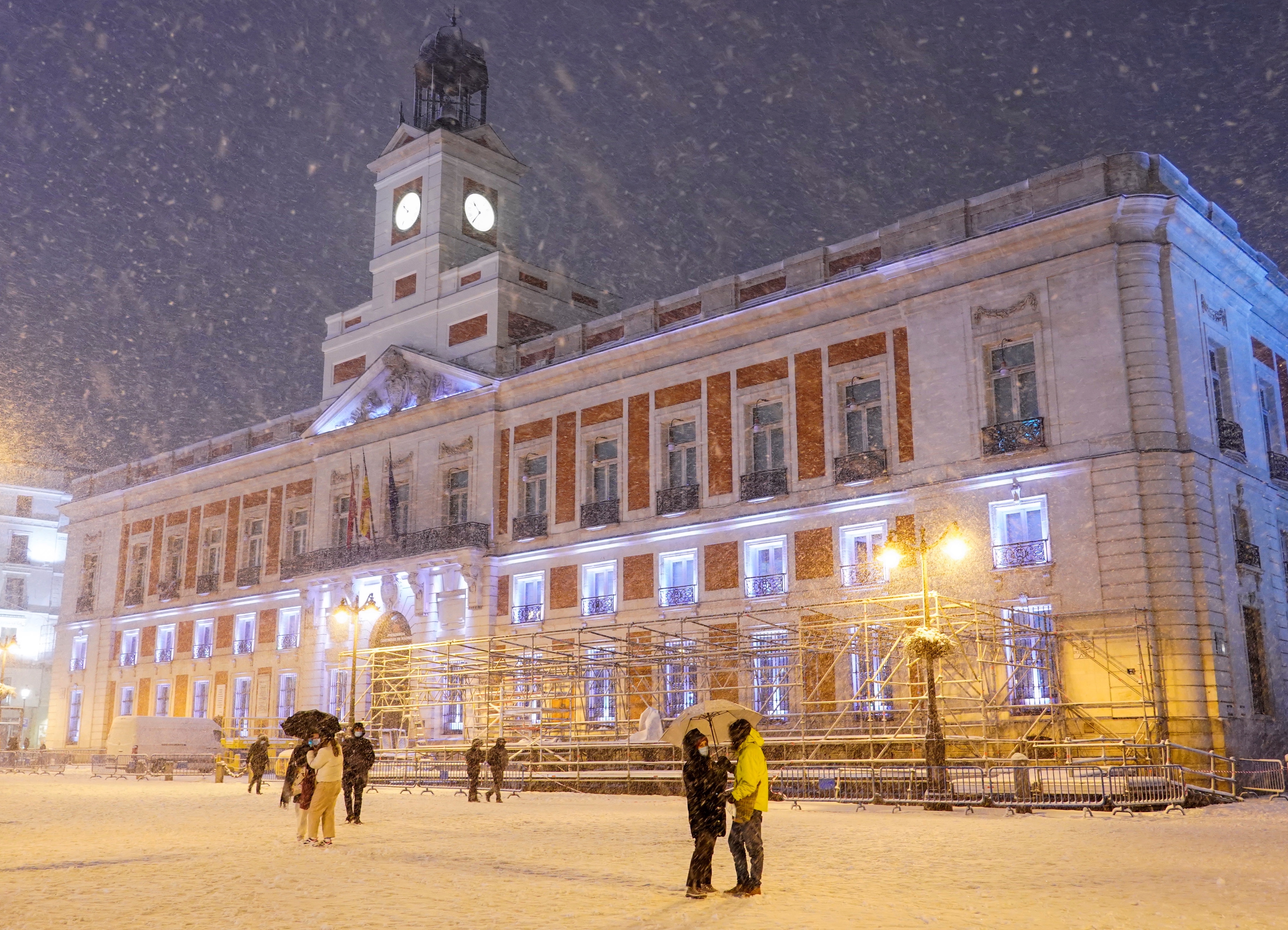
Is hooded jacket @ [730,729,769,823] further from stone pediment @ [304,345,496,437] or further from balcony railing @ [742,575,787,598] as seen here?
stone pediment @ [304,345,496,437]

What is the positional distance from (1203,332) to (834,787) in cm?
1370

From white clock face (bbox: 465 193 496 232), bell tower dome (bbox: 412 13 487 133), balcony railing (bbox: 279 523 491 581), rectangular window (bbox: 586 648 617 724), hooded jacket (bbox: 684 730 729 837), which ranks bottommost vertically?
hooded jacket (bbox: 684 730 729 837)

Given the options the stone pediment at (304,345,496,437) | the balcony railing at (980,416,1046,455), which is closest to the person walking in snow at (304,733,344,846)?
the balcony railing at (980,416,1046,455)

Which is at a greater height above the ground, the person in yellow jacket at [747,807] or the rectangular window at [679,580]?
the rectangular window at [679,580]

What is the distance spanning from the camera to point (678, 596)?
3180 cm

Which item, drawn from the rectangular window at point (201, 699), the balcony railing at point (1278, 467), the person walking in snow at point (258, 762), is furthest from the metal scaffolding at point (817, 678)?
the rectangular window at point (201, 699)

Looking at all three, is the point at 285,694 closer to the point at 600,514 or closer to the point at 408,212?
the point at 600,514

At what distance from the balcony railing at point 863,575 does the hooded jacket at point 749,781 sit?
18.5 meters

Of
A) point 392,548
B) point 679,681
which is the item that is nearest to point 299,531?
point 392,548

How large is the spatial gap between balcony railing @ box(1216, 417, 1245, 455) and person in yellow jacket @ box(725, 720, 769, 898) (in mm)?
20123

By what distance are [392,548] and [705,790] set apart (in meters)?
29.5

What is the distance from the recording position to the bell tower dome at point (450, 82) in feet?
143

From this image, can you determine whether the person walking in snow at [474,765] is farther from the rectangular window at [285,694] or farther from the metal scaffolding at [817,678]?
the rectangular window at [285,694]

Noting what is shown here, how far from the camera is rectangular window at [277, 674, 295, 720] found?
A: 42719 millimetres
